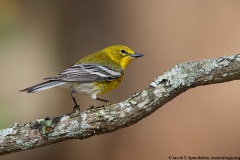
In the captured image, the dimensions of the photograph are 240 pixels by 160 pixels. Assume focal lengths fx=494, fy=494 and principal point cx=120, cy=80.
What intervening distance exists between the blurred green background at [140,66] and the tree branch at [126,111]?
8.48ft

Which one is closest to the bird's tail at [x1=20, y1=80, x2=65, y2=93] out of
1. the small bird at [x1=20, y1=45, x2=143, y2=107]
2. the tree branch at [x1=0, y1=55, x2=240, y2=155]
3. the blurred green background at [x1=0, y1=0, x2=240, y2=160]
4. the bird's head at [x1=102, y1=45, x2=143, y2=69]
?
the small bird at [x1=20, y1=45, x2=143, y2=107]

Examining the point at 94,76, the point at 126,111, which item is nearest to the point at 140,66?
the point at 94,76

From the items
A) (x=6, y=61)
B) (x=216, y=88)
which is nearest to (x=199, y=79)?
(x=216, y=88)

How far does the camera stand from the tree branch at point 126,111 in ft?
12.2

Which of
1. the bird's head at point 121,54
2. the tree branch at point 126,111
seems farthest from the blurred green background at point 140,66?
the tree branch at point 126,111

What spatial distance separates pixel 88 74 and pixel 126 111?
1268 mm

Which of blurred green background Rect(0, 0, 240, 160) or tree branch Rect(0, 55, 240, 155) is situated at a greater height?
blurred green background Rect(0, 0, 240, 160)

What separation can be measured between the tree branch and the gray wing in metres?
0.76

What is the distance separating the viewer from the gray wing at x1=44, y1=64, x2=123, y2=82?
4707 mm

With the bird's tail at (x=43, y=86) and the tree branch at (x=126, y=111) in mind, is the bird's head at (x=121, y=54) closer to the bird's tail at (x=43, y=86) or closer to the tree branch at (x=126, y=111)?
the bird's tail at (x=43, y=86)

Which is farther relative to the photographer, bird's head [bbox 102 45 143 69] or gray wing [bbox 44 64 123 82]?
bird's head [bbox 102 45 143 69]

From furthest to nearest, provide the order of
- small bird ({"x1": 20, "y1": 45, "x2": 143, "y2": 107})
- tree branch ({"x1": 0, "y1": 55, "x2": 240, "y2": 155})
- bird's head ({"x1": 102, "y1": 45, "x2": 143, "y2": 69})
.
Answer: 1. bird's head ({"x1": 102, "y1": 45, "x2": 143, "y2": 69})
2. small bird ({"x1": 20, "y1": 45, "x2": 143, "y2": 107})
3. tree branch ({"x1": 0, "y1": 55, "x2": 240, "y2": 155})

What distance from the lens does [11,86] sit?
7.64 meters

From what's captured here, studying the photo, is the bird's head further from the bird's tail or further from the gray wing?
the bird's tail
